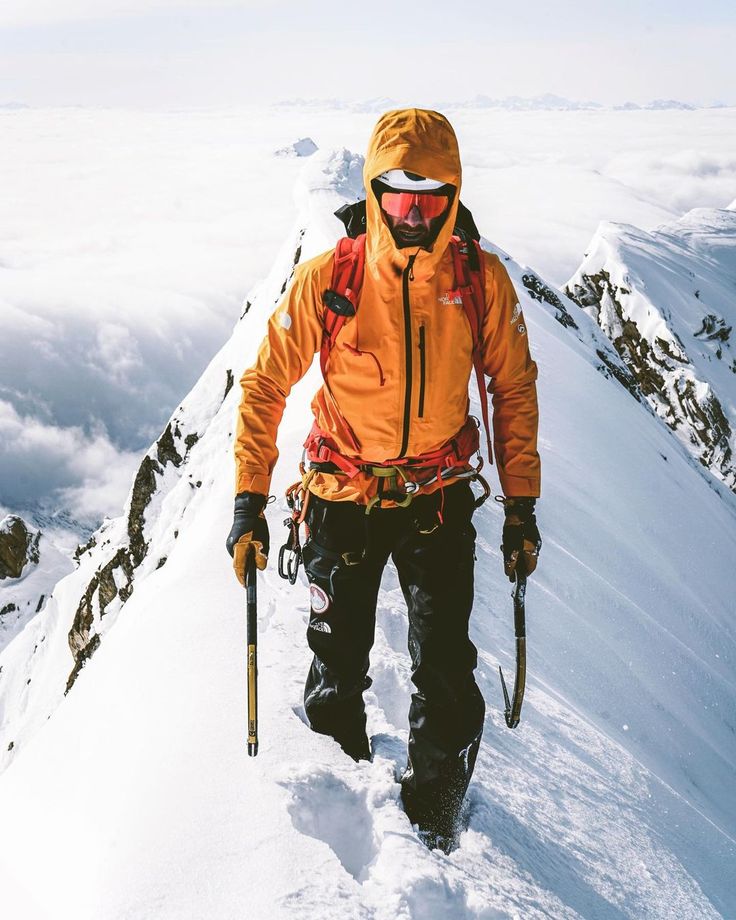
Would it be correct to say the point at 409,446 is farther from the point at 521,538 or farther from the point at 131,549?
the point at 131,549

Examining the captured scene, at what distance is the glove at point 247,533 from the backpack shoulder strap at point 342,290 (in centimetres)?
79

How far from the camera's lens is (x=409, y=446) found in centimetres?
354

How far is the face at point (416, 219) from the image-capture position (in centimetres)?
328

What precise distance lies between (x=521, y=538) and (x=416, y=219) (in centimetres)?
176

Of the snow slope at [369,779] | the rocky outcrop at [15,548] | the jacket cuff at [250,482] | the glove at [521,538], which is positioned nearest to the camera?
the snow slope at [369,779]

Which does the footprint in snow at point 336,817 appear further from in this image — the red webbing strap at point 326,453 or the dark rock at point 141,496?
the dark rock at point 141,496

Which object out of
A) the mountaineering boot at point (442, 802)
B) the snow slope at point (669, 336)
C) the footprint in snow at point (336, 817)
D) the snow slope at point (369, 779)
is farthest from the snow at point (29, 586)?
the mountaineering boot at point (442, 802)

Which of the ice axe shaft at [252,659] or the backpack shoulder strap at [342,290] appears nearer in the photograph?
the backpack shoulder strap at [342,290]

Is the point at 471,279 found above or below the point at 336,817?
above

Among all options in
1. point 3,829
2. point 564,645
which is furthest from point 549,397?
point 3,829

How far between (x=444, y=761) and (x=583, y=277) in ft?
207

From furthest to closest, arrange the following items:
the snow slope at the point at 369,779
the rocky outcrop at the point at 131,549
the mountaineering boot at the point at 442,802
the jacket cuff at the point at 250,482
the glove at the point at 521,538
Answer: the rocky outcrop at the point at 131,549
the glove at the point at 521,538
the jacket cuff at the point at 250,482
the mountaineering boot at the point at 442,802
the snow slope at the point at 369,779

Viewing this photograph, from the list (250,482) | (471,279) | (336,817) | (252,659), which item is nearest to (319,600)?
(252,659)

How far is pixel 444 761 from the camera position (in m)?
3.55
